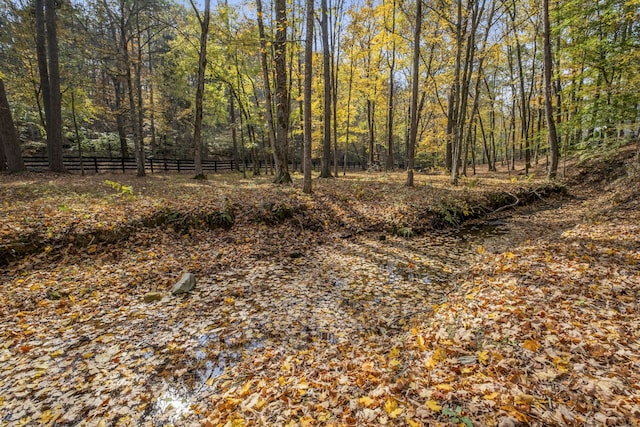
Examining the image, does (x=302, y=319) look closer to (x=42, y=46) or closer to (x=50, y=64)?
(x=50, y=64)

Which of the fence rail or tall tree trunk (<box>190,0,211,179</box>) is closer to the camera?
tall tree trunk (<box>190,0,211,179</box>)

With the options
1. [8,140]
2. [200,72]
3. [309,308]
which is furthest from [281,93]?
[8,140]

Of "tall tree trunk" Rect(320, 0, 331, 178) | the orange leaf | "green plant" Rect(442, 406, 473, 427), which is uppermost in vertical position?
"tall tree trunk" Rect(320, 0, 331, 178)

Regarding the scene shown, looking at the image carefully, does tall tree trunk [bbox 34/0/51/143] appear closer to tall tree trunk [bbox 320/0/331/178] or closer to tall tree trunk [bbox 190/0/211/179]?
tall tree trunk [bbox 190/0/211/179]

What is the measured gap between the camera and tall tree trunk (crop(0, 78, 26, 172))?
12141 mm

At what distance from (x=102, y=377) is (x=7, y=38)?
67.0 ft

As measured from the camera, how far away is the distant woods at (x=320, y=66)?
11.4 metres

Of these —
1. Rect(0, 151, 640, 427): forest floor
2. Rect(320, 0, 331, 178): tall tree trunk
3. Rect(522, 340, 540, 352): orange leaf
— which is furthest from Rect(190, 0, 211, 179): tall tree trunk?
Rect(522, 340, 540, 352): orange leaf

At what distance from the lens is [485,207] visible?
35.4 ft

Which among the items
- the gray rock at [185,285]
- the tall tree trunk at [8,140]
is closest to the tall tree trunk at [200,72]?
the tall tree trunk at [8,140]

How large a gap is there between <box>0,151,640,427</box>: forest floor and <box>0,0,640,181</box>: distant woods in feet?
17.6

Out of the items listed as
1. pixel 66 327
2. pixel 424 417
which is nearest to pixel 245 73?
pixel 66 327

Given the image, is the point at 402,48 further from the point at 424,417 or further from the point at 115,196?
the point at 424,417

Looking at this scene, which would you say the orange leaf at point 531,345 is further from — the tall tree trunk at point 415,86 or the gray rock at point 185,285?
the tall tree trunk at point 415,86
